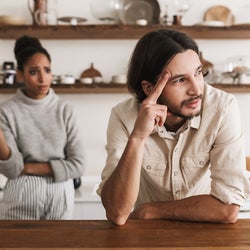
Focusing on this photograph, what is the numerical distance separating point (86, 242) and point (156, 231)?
8.6 inches

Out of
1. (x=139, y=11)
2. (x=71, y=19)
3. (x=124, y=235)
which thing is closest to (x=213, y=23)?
(x=139, y=11)

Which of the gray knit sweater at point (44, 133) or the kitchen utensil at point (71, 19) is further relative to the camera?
the kitchen utensil at point (71, 19)

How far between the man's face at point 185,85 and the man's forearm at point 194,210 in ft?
1.02

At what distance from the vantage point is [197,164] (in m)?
1.67

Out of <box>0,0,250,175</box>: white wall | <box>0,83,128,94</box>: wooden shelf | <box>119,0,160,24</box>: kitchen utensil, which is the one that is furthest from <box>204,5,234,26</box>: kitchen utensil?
<box>0,83,128,94</box>: wooden shelf

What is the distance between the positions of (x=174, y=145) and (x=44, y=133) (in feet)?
2.80

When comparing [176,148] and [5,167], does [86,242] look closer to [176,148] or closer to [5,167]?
[176,148]

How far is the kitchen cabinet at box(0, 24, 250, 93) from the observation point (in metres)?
3.21

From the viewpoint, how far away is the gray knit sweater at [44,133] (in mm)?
2258

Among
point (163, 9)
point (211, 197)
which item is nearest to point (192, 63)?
point (211, 197)

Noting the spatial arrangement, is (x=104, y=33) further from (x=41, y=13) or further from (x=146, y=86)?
(x=146, y=86)

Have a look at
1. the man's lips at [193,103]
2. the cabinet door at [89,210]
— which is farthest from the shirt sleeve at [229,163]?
the cabinet door at [89,210]

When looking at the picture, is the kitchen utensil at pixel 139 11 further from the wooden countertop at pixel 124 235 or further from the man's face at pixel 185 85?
the wooden countertop at pixel 124 235

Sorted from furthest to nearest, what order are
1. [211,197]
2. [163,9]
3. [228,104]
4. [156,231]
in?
[163,9], [228,104], [211,197], [156,231]
